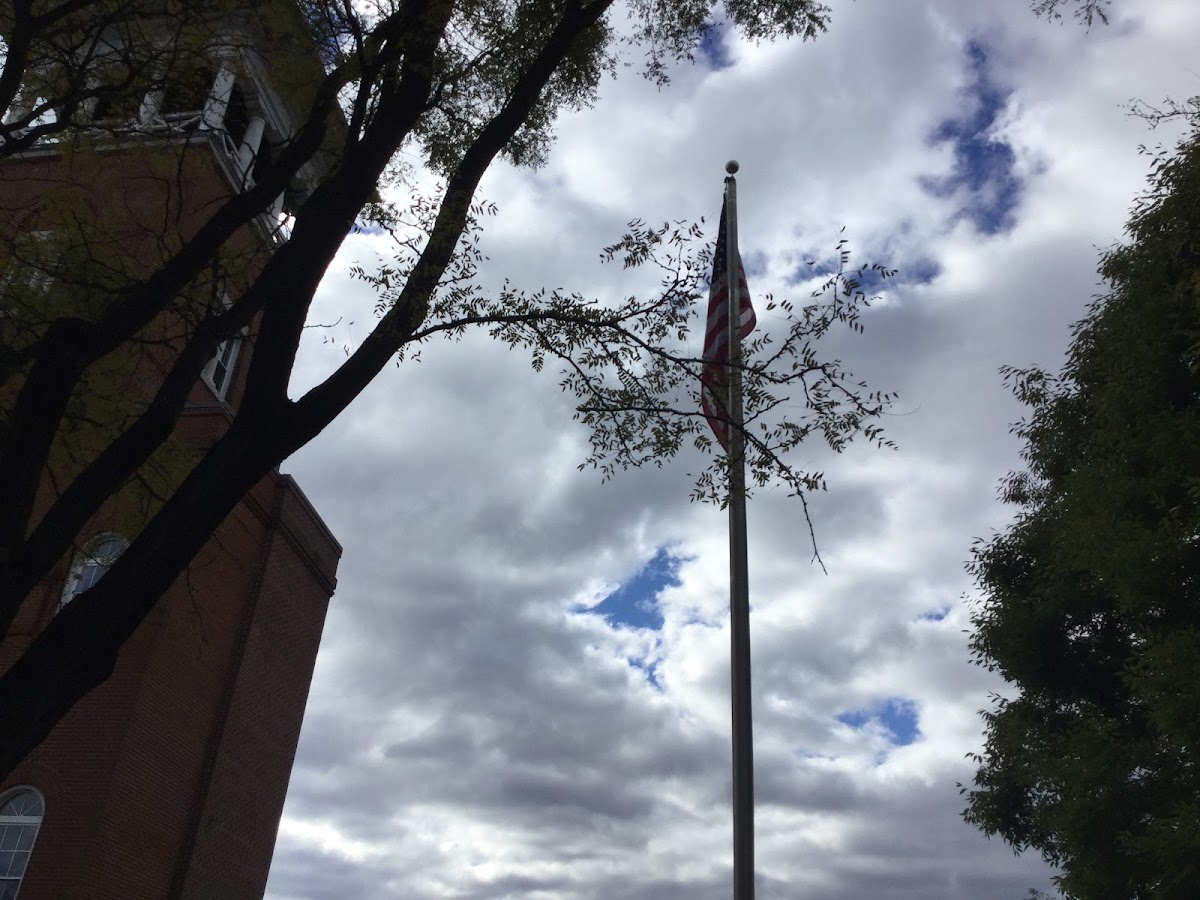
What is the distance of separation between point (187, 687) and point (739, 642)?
1376 cm

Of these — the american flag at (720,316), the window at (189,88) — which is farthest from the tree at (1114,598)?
the window at (189,88)

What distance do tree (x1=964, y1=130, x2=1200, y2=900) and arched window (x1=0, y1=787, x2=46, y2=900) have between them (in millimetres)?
15383

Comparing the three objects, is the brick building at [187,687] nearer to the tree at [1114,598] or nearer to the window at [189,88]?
the window at [189,88]

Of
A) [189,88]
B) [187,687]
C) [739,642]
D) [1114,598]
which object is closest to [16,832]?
[187,687]

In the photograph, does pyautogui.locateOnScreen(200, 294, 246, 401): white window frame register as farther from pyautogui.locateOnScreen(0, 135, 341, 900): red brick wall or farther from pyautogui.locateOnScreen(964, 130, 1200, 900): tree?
pyautogui.locateOnScreen(964, 130, 1200, 900): tree

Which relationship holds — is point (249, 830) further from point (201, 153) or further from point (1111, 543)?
point (1111, 543)

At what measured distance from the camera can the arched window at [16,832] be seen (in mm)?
15203

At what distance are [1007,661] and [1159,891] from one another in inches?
A: 145

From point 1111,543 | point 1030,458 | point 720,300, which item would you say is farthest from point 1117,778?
point 720,300

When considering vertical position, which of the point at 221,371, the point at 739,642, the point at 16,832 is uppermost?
the point at 221,371

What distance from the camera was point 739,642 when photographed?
24.6ft

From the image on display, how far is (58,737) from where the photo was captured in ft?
52.7

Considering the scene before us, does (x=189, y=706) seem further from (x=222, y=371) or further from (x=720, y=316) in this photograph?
(x=720, y=316)

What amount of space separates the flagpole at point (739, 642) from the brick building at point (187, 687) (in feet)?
20.0
